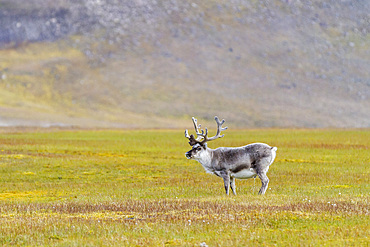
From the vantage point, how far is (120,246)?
12.2m

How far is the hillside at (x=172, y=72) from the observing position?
159375 millimetres

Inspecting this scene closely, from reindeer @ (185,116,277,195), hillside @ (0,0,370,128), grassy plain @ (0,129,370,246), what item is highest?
hillside @ (0,0,370,128)

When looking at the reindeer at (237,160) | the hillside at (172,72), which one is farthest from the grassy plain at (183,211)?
the hillside at (172,72)

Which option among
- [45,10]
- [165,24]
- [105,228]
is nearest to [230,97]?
[165,24]

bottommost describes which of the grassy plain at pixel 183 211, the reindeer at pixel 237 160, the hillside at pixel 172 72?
the grassy plain at pixel 183 211

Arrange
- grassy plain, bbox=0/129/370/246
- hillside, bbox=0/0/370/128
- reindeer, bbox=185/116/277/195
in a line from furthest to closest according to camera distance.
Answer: hillside, bbox=0/0/370/128 < reindeer, bbox=185/116/277/195 < grassy plain, bbox=0/129/370/246

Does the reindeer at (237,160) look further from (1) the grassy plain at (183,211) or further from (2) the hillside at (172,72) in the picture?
(2) the hillside at (172,72)

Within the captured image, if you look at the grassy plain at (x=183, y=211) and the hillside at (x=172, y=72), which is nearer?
the grassy plain at (x=183, y=211)

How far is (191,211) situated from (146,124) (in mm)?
134163

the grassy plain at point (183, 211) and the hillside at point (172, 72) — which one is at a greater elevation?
the hillside at point (172, 72)

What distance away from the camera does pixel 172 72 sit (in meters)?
178

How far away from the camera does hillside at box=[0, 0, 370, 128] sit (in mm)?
159375

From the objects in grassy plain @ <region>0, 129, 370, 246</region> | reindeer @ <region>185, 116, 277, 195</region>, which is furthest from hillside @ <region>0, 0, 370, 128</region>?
reindeer @ <region>185, 116, 277, 195</region>

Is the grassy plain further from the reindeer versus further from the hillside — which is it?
the hillside
